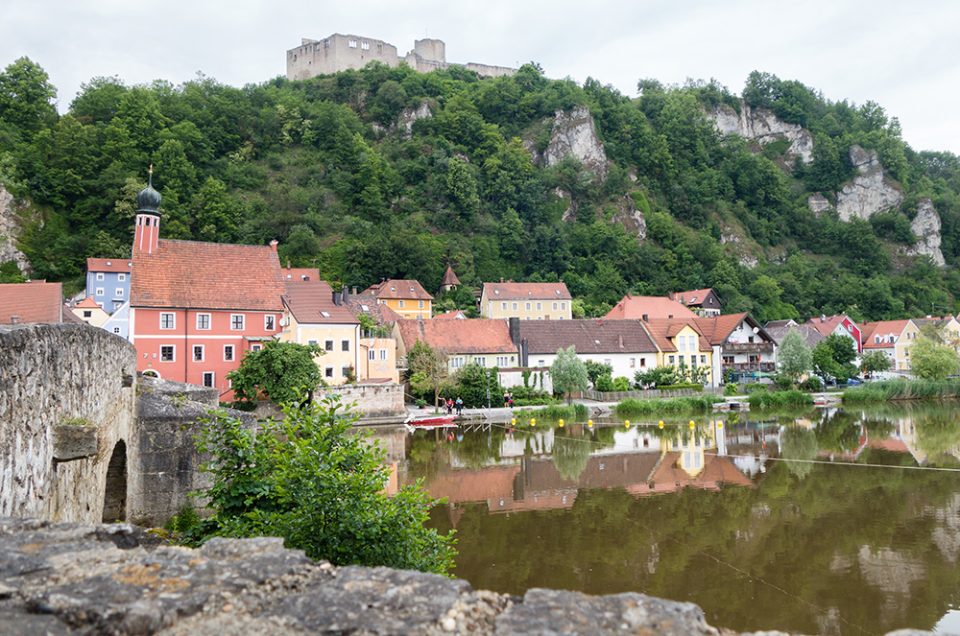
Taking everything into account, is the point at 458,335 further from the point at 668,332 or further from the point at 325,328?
the point at 668,332

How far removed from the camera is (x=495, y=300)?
261ft

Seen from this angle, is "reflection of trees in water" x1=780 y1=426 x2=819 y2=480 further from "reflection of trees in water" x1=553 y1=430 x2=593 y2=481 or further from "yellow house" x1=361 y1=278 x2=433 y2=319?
"yellow house" x1=361 y1=278 x2=433 y2=319

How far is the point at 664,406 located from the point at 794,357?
16.1 metres

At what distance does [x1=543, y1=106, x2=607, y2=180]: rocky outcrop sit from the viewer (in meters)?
122

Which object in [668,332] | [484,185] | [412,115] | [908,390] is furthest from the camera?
[412,115]

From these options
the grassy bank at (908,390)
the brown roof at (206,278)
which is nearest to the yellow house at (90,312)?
the brown roof at (206,278)

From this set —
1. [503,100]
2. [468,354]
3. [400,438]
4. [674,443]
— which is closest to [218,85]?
[503,100]

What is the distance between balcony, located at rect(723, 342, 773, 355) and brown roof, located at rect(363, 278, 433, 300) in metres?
36.1

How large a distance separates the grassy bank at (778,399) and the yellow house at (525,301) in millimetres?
34289

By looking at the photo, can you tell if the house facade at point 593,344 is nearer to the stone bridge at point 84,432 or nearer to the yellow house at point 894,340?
the yellow house at point 894,340

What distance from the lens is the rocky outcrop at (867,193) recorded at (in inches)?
5231

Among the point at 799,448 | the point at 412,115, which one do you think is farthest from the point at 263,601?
the point at 412,115

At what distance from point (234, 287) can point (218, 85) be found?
91.0m

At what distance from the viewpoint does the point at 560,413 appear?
41.5 m
